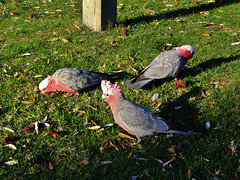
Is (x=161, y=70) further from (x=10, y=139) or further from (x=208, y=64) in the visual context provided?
(x=10, y=139)

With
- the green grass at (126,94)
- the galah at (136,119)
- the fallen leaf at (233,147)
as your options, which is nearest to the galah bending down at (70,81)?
the green grass at (126,94)

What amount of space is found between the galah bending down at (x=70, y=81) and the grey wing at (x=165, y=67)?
1019mm

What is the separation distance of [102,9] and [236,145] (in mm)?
4926

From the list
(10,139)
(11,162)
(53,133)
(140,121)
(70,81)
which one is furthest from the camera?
(70,81)

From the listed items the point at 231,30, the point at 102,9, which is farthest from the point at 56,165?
the point at 231,30

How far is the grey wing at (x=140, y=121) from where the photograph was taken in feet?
9.86

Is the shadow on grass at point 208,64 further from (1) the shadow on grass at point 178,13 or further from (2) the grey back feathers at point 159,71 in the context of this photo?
(1) the shadow on grass at point 178,13

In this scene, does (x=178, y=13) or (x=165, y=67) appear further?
(x=178, y=13)

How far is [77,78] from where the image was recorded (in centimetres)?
407

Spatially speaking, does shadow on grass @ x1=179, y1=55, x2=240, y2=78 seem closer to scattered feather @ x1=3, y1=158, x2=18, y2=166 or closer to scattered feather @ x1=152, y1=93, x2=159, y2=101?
scattered feather @ x1=152, y1=93, x2=159, y2=101

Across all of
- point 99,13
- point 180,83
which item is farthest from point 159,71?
point 99,13

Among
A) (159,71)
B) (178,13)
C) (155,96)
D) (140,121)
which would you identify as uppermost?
(178,13)

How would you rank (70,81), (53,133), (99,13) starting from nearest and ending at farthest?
(53,133)
(70,81)
(99,13)

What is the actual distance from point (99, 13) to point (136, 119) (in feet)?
13.9
